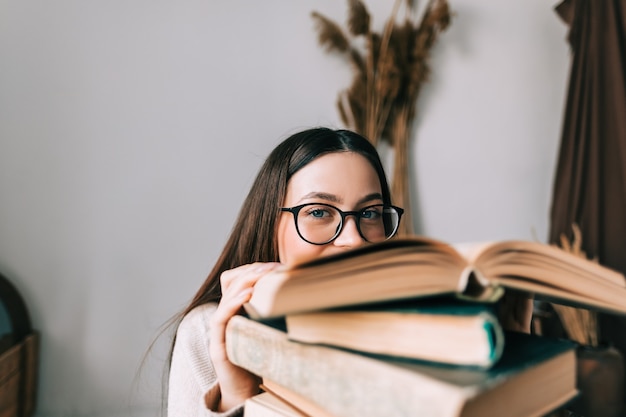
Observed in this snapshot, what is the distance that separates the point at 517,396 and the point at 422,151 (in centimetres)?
166

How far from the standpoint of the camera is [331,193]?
75 centimetres

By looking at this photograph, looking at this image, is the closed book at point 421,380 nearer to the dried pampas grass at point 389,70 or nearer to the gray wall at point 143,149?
the gray wall at point 143,149

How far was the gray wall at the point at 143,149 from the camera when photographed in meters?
1.31

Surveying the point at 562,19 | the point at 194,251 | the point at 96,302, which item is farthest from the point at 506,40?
the point at 96,302

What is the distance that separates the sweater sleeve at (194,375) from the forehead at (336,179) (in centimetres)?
27

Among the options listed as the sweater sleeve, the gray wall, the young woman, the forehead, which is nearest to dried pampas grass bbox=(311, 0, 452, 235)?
the gray wall

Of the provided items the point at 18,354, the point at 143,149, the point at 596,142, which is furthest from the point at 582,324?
the point at 18,354

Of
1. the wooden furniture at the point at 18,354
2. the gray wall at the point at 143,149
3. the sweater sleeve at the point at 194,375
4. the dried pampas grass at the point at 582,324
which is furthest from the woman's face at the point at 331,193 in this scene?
the dried pampas grass at the point at 582,324

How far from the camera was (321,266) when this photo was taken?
10.4 inches

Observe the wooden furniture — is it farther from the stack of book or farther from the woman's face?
the stack of book

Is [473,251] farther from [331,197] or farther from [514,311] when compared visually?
[331,197]

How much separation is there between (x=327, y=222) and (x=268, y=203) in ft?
0.51

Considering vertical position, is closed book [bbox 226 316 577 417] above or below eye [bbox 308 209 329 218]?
below

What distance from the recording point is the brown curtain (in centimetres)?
160
